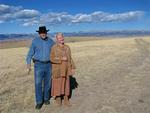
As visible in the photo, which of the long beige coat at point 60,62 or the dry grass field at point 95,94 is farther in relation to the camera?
the dry grass field at point 95,94

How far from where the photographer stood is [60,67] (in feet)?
30.2

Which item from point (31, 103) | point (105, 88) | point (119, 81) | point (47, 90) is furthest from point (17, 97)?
point (119, 81)

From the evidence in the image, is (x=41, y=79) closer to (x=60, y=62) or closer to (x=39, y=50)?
(x=60, y=62)

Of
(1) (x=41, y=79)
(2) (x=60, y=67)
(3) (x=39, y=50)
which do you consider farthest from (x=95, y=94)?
(3) (x=39, y=50)

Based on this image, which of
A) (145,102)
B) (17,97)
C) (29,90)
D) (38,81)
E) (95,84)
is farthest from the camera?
(95,84)

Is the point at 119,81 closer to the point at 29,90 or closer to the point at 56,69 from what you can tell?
the point at 29,90

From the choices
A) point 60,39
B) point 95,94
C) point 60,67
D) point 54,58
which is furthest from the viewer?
point 95,94

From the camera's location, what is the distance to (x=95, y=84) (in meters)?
13.5

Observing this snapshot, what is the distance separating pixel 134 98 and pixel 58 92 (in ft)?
8.42

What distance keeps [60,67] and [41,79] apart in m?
0.62

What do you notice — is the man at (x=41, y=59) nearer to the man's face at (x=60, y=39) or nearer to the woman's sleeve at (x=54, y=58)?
the woman's sleeve at (x=54, y=58)

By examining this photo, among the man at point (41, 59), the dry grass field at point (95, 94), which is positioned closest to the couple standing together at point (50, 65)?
the man at point (41, 59)

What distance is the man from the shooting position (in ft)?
→ 29.5

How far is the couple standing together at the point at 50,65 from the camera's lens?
9.00 metres
